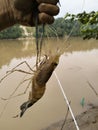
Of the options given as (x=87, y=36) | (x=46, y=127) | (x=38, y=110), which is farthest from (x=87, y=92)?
(x=87, y=36)

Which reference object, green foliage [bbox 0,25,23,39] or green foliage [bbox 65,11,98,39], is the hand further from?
green foliage [bbox 0,25,23,39]

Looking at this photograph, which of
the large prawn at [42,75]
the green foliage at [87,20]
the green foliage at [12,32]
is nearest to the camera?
the large prawn at [42,75]

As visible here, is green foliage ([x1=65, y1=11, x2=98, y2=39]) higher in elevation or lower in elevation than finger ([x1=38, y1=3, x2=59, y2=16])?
lower

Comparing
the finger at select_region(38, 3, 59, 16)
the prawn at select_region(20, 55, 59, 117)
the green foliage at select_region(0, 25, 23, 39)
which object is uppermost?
the finger at select_region(38, 3, 59, 16)

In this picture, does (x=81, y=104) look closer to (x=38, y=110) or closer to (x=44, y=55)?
(x=38, y=110)

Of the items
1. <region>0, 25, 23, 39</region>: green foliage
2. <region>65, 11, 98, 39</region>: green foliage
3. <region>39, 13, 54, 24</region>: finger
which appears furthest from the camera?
<region>0, 25, 23, 39</region>: green foliage

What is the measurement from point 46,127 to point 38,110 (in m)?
1.36

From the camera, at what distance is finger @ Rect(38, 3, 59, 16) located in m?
1.18

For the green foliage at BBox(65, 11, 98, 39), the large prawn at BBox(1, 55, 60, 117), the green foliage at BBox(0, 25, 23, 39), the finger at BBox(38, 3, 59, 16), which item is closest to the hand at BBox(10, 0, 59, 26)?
the finger at BBox(38, 3, 59, 16)

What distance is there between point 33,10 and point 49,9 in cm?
17

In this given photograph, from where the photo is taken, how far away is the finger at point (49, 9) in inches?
46.6

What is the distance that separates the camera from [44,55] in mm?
1399

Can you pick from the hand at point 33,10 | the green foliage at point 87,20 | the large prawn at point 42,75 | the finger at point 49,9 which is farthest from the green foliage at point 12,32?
the finger at point 49,9

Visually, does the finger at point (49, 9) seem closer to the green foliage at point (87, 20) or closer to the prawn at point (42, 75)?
the prawn at point (42, 75)
